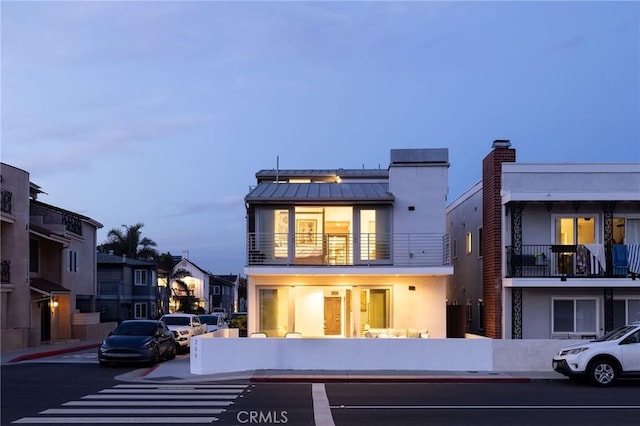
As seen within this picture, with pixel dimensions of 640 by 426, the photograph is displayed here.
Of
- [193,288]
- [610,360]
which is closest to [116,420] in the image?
[610,360]

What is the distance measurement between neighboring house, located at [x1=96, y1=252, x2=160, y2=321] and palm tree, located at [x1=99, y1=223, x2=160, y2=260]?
9486 mm

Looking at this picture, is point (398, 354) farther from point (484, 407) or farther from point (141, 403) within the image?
point (141, 403)

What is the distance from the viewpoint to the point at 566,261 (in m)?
26.2

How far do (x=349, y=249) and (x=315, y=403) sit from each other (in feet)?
41.6

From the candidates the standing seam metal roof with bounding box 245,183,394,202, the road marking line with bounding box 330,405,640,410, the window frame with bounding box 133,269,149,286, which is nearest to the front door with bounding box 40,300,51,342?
the standing seam metal roof with bounding box 245,183,394,202

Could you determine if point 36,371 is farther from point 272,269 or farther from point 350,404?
point 350,404

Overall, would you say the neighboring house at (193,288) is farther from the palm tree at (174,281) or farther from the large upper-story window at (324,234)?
the large upper-story window at (324,234)

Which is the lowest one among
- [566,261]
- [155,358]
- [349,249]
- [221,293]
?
[221,293]

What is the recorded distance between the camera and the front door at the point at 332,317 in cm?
2827

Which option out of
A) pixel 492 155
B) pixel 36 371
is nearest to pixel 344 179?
pixel 492 155

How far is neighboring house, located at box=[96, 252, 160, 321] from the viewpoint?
61844mm

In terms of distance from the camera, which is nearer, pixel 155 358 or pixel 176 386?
pixel 176 386

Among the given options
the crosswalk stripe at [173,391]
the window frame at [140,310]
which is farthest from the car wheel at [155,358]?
the window frame at [140,310]

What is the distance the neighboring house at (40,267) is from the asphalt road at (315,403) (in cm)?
1465
